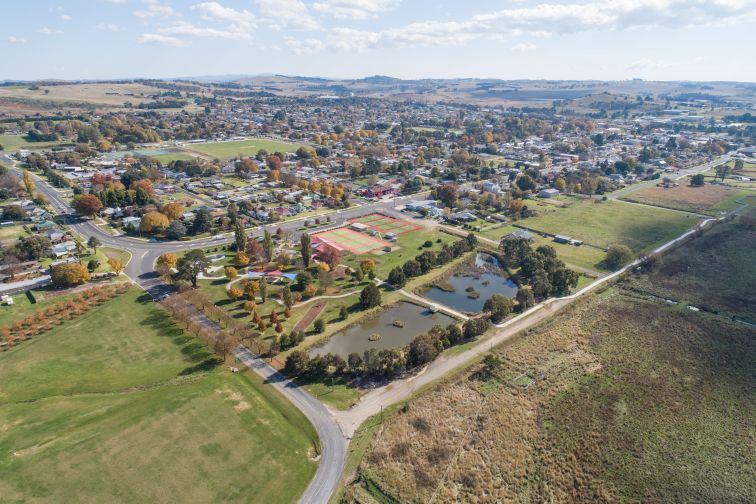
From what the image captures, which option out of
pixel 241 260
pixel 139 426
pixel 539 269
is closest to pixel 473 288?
pixel 539 269

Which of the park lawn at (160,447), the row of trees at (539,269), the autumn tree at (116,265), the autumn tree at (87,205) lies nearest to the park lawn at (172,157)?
the autumn tree at (87,205)

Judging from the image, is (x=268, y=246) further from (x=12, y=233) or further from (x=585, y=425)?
(x=585, y=425)

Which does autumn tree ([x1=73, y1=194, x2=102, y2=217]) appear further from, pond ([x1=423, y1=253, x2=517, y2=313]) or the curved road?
pond ([x1=423, y1=253, x2=517, y2=313])

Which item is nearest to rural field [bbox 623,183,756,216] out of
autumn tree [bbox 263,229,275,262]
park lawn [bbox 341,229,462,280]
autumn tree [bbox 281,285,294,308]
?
park lawn [bbox 341,229,462,280]

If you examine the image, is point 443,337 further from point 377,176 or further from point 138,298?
point 377,176

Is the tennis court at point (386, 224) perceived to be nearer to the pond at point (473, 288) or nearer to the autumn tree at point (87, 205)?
the pond at point (473, 288)

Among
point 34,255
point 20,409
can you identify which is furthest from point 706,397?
point 34,255
